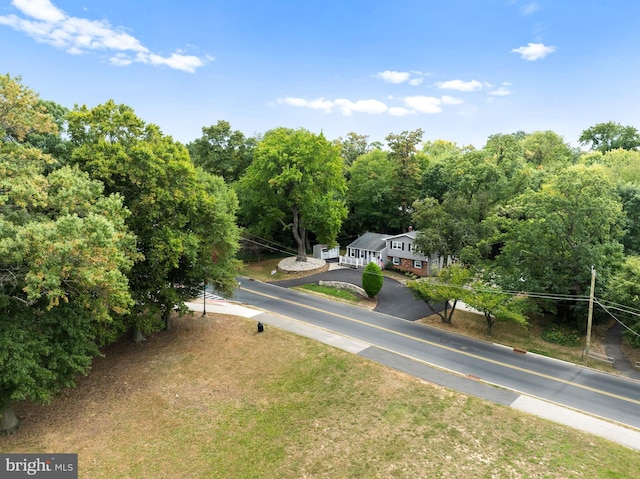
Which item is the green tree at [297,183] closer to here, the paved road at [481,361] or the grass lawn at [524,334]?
the paved road at [481,361]

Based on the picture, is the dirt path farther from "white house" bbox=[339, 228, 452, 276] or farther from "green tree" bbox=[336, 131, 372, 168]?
"green tree" bbox=[336, 131, 372, 168]

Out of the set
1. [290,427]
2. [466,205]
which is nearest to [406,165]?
[466,205]

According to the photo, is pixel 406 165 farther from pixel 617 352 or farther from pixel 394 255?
Result: pixel 617 352

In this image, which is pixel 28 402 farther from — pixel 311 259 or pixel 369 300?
pixel 311 259

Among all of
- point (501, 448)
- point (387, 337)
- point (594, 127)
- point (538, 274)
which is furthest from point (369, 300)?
point (594, 127)

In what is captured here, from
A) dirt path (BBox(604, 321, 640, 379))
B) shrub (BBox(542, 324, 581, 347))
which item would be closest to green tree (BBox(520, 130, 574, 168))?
dirt path (BBox(604, 321, 640, 379))

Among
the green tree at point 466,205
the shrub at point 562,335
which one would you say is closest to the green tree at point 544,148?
the green tree at point 466,205
